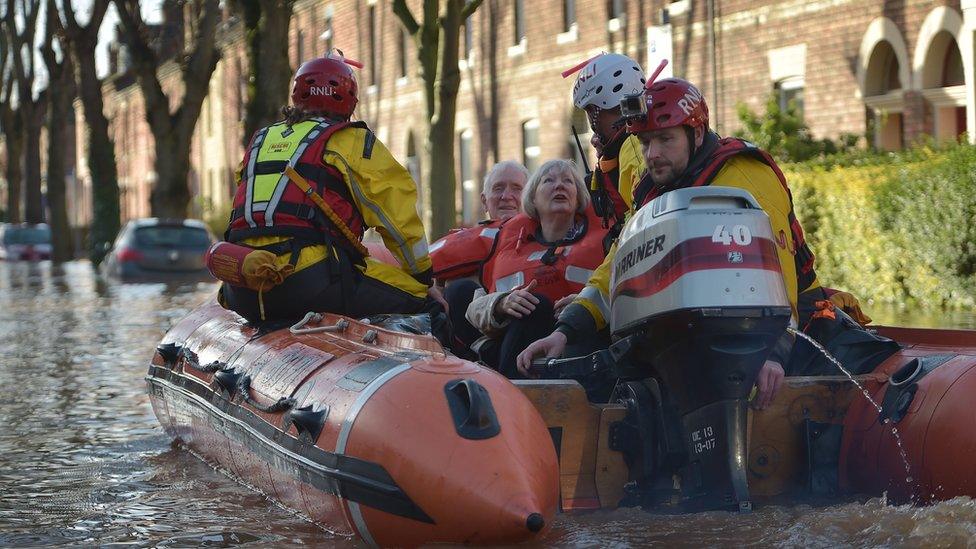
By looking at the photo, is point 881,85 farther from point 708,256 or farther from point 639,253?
point 708,256

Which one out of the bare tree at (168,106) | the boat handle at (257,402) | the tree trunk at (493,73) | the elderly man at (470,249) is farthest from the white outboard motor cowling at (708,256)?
the tree trunk at (493,73)

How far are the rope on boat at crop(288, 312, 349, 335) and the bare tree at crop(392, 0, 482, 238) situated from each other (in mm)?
16826

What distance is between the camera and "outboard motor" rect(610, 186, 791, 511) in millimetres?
6230

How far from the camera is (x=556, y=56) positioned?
32.2 m

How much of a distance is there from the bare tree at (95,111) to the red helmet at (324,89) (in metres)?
30.1

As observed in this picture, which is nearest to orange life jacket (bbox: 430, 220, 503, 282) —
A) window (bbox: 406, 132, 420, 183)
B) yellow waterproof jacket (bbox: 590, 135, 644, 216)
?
yellow waterproof jacket (bbox: 590, 135, 644, 216)

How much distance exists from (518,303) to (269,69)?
1622 cm

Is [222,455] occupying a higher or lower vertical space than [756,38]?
lower

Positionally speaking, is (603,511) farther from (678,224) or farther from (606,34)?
(606,34)

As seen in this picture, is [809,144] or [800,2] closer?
[809,144]

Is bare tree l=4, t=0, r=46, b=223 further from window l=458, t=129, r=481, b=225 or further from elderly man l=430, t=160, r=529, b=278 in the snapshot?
elderly man l=430, t=160, r=529, b=278

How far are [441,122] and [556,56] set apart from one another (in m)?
8.02

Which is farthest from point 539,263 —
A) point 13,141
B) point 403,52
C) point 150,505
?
point 13,141

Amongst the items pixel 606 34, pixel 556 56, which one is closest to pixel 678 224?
pixel 606 34
